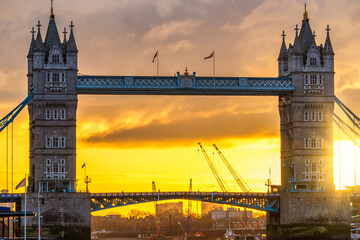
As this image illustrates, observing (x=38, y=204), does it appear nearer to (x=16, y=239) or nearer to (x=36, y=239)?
(x=36, y=239)

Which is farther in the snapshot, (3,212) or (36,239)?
(36,239)

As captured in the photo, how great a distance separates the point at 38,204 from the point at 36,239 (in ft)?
21.0

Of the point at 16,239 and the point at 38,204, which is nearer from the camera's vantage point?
the point at 16,239

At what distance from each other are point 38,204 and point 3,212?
652 inches

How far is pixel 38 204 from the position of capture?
652ft

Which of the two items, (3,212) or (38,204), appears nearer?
(3,212)

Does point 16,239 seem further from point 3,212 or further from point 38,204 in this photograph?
point 38,204

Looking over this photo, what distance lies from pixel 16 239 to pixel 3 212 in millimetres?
5303

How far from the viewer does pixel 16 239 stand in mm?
181000

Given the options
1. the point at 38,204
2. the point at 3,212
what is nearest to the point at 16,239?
the point at 3,212

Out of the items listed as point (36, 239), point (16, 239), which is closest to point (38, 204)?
point (36, 239)

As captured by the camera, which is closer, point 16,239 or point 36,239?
point 16,239

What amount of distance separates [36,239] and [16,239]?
16.8 metres
